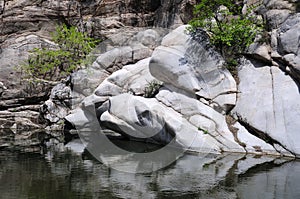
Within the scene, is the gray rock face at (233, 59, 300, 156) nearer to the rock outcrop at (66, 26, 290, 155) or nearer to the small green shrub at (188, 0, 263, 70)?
the rock outcrop at (66, 26, 290, 155)

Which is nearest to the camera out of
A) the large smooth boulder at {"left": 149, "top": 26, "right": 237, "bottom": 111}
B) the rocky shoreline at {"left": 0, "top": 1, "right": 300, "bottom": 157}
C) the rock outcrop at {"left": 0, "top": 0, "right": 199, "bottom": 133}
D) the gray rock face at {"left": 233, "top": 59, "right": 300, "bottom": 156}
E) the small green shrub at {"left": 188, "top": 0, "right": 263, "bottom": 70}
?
the gray rock face at {"left": 233, "top": 59, "right": 300, "bottom": 156}

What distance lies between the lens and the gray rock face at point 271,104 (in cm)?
1368

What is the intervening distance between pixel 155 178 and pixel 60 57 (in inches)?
646

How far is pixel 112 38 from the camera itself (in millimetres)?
26281

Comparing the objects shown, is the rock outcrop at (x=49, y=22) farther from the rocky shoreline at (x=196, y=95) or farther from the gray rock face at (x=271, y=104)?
the gray rock face at (x=271, y=104)

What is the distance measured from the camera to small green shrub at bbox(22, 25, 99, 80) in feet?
78.6

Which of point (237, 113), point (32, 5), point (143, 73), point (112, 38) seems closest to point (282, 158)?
point (237, 113)

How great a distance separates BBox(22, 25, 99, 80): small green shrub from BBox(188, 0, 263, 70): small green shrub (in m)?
8.67

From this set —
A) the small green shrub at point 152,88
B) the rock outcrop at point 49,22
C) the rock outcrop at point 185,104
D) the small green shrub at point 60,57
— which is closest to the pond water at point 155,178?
the rock outcrop at point 185,104

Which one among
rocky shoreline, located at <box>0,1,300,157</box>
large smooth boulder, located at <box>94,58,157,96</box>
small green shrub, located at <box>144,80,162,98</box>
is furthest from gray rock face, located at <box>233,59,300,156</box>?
large smooth boulder, located at <box>94,58,157,96</box>

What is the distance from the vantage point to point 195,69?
16391 millimetres

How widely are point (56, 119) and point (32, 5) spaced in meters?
10.6

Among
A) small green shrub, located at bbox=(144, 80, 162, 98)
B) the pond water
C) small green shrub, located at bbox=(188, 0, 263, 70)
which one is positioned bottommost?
the pond water

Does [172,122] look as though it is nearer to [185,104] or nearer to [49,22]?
[185,104]
